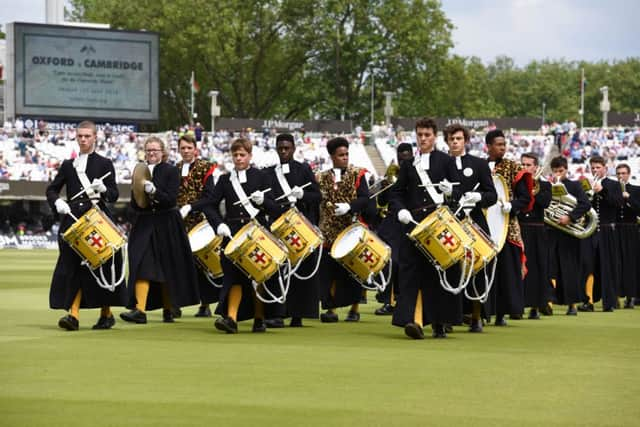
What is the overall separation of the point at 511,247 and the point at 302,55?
271ft

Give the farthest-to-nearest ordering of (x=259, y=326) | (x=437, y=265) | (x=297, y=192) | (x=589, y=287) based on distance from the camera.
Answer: (x=589, y=287) < (x=297, y=192) < (x=259, y=326) < (x=437, y=265)

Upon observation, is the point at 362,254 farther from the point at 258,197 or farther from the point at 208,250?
the point at 208,250

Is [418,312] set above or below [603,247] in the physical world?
below

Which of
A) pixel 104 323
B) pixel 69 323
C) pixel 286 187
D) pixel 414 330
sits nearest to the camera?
pixel 414 330

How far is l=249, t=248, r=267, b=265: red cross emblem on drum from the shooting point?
13.6 metres

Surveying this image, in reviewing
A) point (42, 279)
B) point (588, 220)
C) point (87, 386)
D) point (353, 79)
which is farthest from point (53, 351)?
point (353, 79)

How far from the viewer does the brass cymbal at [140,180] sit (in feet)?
49.0

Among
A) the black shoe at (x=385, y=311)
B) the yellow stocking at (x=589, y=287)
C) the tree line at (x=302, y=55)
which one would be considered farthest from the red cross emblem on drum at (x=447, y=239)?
the tree line at (x=302, y=55)

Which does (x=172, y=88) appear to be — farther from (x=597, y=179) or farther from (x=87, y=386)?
(x=87, y=386)

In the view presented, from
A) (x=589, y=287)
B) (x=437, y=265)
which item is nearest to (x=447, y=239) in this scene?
(x=437, y=265)

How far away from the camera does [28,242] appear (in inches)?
1922

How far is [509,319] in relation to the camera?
16.7 metres

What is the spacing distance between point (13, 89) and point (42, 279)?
32.1 m

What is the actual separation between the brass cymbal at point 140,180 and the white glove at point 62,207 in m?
1.21
